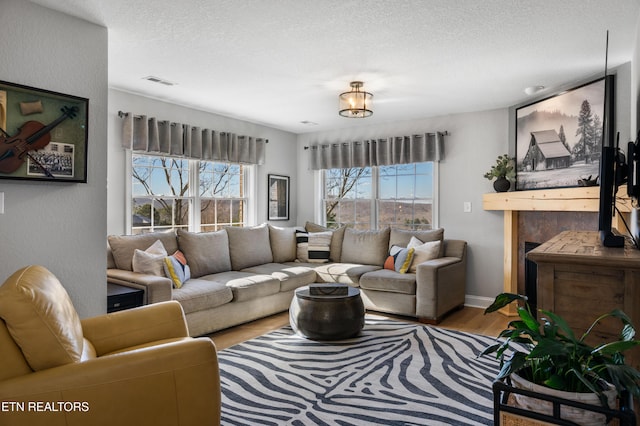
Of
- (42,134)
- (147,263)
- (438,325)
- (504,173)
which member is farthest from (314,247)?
(42,134)

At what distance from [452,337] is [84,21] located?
3818 mm

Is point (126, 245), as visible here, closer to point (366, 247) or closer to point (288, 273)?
point (288, 273)

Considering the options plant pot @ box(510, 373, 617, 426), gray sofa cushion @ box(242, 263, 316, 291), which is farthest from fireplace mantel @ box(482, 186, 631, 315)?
plant pot @ box(510, 373, 617, 426)

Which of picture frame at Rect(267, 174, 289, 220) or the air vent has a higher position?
the air vent

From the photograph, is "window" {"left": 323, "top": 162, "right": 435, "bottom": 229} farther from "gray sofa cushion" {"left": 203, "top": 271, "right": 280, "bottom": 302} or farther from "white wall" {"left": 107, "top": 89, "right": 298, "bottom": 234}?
"gray sofa cushion" {"left": 203, "top": 271, "right": 280, "bottom": 302}

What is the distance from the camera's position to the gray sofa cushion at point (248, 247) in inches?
194

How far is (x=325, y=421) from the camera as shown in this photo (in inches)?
89.9

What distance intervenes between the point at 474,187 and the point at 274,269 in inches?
105

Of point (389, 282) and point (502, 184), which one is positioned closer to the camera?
point (389, 282)

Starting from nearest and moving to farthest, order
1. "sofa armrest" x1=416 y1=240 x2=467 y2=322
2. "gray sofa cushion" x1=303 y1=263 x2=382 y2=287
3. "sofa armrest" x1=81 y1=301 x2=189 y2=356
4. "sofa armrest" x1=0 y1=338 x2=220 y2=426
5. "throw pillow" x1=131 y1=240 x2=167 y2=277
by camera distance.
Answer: "sofa armrest" x1=0 y1=338 x2=220 y2=426 → "sofa armrest" x1=81 y1=301 x2=189 y2=356 → "throw pillow" x1=131 y1=240 x2=167 y2=277 → "sofa armrest" x1=416 y1=240 x2=467 y2=322 → "gray sofa cushion" x1=303 y1=263 x2=382 y2=287

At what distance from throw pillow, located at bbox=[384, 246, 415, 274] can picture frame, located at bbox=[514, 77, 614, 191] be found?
145 centimetres

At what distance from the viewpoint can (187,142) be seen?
188 inches

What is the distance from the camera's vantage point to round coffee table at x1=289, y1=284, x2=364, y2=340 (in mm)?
3537

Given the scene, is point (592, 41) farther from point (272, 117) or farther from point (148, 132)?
point (148, 132)
